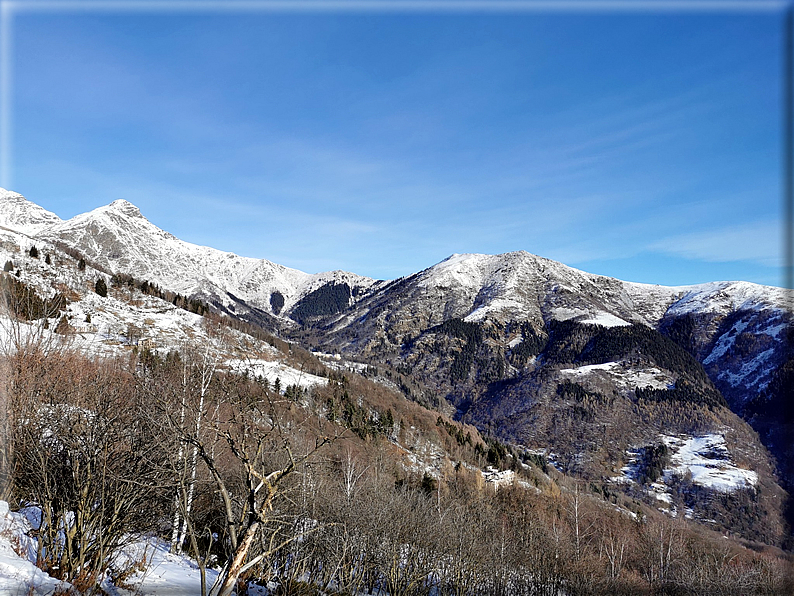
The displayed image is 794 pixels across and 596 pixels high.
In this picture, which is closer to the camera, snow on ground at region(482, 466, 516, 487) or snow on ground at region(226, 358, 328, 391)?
snow on ground at region(482, 466, 516, 487)

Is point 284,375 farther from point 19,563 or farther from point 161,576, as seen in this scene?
point 19,563

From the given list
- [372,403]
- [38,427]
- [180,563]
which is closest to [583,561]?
[180,563]

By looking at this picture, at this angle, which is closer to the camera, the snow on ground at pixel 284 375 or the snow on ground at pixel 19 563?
the snow on ground at pixel 19 563

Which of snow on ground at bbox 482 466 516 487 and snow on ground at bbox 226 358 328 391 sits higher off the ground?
snow on ground at bbox 226 358 328 391

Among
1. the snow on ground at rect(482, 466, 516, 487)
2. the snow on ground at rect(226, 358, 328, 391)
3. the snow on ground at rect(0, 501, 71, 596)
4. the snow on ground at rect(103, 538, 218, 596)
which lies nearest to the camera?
the snow on ground at rect(0, 501, 71, 596)

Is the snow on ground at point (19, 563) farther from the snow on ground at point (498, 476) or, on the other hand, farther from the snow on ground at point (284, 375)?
the snow on ground at point (498, 476)

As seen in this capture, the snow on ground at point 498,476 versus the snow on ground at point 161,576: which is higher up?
the snow on ground at point 161,576

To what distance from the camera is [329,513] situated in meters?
29.7

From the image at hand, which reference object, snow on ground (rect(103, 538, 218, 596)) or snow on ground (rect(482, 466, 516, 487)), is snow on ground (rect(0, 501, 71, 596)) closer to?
snow on ground (rect(103, 538, 218, 596))

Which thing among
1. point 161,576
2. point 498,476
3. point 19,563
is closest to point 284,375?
point 498,476

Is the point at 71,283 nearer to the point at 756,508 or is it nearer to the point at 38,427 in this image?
the point at 38,427

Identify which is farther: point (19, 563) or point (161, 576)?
point (161, 576)

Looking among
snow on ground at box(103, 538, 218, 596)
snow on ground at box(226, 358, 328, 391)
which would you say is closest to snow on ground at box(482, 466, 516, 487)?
snow on ground at box(226, 358, 328, 391)

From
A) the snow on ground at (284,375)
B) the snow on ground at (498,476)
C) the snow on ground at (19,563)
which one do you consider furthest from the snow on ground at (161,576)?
the snow on ground at (498,476)
